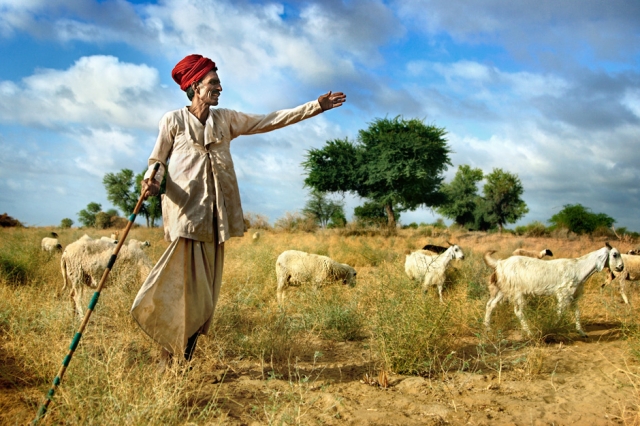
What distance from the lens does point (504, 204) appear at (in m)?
39.5

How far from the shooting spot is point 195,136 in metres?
4.06

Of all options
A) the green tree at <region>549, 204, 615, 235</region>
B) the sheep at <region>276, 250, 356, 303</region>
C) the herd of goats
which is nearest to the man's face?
the herd of goats

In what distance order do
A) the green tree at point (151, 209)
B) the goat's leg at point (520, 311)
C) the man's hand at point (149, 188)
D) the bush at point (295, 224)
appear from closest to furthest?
the man's hand at point (149, 188) → the goat's leg at point (520, 311) → the bush at point (295, 224) → the green tree at point (151, 209)

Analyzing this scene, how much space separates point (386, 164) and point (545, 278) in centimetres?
2117

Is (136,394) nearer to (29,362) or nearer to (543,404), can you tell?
(29,362)

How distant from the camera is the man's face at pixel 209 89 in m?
4.10

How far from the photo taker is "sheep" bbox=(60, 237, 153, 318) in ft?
20.4

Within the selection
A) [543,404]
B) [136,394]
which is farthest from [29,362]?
[543,404]

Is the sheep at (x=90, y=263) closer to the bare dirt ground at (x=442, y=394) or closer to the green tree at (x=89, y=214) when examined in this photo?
the bare dirt ground at (x=442, y=394)

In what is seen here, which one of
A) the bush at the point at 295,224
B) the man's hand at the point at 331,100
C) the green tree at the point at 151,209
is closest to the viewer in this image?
the man's hand at the point at 331,100

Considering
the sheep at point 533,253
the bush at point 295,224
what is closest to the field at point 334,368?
the sheep at point 533,253

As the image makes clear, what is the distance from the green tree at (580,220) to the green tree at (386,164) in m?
7.07

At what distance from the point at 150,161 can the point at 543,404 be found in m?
3.62

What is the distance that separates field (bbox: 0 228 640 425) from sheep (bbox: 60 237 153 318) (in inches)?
9.3
